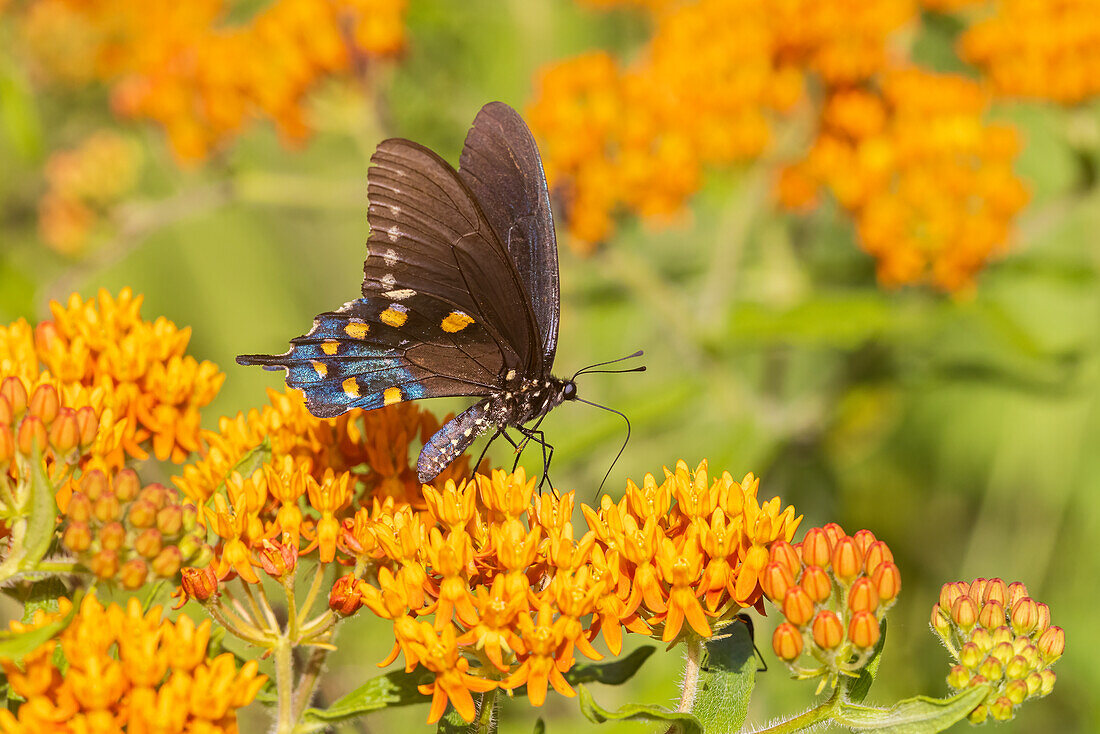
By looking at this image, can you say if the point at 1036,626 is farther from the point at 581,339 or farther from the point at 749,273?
the point at 581,339

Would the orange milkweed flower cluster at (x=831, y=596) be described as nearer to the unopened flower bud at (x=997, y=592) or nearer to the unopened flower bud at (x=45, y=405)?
the unopened flower bud at (x=997, y=592)

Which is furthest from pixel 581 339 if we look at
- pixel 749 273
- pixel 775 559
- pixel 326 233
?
pixel 775 559

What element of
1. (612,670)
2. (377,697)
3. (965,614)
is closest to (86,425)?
(377,697)

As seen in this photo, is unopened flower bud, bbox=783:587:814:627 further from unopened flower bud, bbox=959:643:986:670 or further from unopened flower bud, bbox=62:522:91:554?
unopened flower bud, bbox=62:522:91:554

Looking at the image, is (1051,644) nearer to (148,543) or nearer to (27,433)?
(148,543)

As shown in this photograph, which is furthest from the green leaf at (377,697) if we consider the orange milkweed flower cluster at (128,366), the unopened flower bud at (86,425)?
the orange milkweed flower cluster at (128,366)
